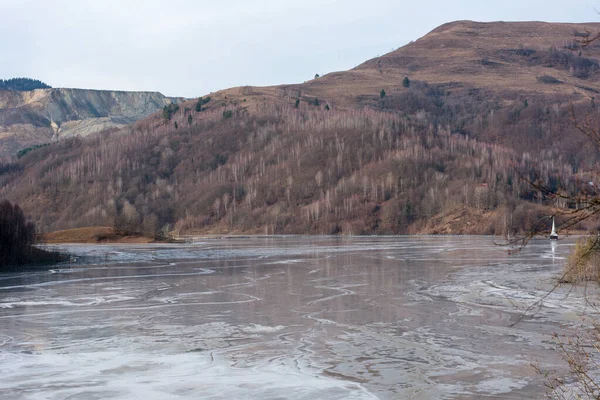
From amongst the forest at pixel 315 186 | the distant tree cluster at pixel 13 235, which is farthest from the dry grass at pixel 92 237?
the forest at pixel 315 186

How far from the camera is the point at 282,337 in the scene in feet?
61.3

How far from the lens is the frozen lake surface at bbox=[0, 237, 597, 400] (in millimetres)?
13641

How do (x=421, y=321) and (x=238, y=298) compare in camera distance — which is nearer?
(x=421, y=321)

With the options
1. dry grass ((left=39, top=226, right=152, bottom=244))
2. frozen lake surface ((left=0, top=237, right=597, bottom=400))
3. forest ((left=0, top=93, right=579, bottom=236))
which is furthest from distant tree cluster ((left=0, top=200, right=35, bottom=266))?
forest ((left=0, top=93, right=579, bottom=236))

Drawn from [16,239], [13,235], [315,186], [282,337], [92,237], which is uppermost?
[315,186]

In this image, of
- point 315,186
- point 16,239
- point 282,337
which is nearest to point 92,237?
point 16,239

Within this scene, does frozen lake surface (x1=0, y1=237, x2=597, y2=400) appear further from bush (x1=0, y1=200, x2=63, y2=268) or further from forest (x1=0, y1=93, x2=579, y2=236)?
forest (x1=0, y1=93, x2=579, y2=236)

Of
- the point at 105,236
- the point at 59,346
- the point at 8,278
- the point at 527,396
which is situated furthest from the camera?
the point at 105,236

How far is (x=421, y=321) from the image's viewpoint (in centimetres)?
2086

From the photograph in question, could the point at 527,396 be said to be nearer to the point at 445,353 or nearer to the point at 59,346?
the point at 445,353

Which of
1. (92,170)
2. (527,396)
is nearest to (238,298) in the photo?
(527,396)

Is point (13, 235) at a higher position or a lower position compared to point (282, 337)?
higher

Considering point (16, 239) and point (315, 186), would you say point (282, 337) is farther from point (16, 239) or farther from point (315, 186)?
point (315, 186)

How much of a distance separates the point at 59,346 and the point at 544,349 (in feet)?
36.2
